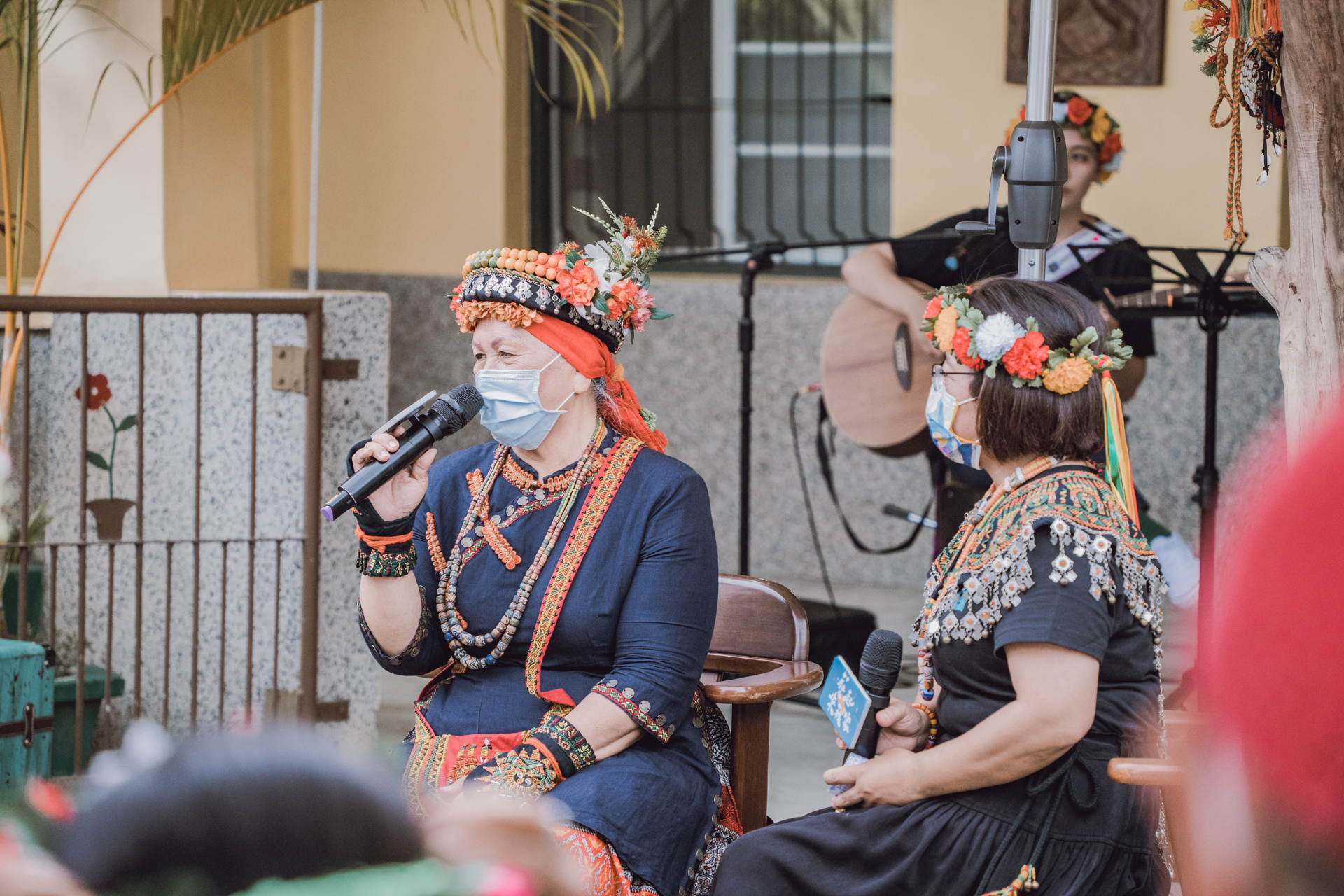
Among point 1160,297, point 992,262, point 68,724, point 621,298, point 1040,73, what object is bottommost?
point 68,724

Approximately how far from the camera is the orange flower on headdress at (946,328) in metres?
2.07

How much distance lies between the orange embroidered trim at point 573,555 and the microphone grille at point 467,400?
0.24 meters

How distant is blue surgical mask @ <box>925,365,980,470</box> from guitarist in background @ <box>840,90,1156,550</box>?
1.74 meters

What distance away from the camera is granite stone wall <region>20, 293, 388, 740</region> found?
12.3ft

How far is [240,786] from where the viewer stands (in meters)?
0.62

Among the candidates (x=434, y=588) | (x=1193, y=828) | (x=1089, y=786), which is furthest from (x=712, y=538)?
(x=1193, y=828)

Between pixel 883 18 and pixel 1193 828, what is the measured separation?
550 centimetres

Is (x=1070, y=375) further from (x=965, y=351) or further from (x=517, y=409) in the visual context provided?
(x=517, y=409)

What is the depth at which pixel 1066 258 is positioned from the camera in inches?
158

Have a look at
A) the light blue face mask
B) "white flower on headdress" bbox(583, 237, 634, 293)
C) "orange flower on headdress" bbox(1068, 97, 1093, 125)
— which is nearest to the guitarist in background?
"orange flower on headdress" bbox(1068, 97, 1093, 125)

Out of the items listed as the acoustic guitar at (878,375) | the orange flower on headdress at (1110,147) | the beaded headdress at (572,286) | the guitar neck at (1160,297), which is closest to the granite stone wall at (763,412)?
the acoustic guitar at (878,375)

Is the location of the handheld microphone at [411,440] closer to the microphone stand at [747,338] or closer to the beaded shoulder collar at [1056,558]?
the beaded shoulder collar at [1056,558]

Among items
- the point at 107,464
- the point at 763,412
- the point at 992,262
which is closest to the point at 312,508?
the point at 107,464

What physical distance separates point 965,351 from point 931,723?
55 centimetres
